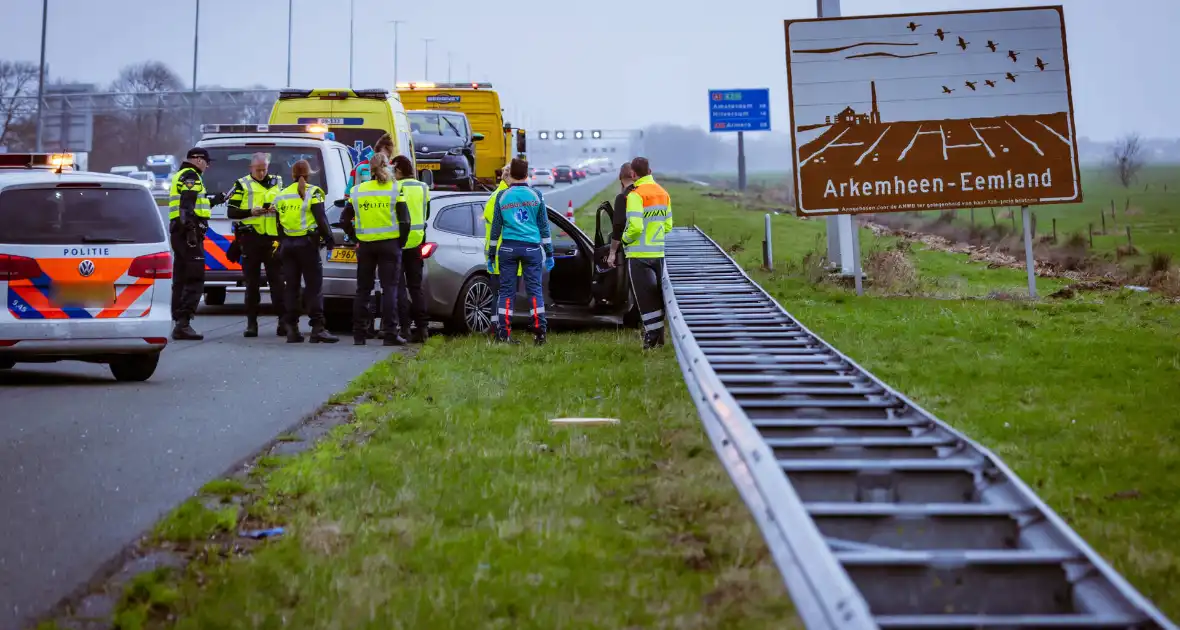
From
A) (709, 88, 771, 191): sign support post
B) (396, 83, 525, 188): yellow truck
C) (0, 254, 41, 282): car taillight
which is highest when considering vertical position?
(709, 88, 771, 191): sign support post

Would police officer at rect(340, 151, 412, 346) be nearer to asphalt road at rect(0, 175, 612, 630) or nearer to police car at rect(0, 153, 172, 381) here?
asphalt road at rect(0, 175, 612, 630)

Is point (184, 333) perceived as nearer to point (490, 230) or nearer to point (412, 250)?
point (412, 250)

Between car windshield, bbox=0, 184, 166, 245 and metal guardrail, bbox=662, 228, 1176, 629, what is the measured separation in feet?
17.4

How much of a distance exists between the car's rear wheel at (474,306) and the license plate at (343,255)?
3.95 feet

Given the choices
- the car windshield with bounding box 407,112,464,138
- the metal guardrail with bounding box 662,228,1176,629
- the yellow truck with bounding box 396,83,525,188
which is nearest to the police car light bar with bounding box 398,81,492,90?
the yellow truck with bounding box 396,83,525,188

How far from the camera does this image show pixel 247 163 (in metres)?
17.0

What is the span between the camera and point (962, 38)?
19.1 metres

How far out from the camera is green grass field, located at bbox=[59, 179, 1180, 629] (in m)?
4.88

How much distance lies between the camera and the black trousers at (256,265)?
1473cm

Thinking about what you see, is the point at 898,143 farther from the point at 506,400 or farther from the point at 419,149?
the point at 419,149

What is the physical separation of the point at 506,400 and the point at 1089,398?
4.09 metres

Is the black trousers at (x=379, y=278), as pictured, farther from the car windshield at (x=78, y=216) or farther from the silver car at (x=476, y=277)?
the car windshield at (x=78, y=216)

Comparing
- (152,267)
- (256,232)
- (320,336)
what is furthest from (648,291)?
(152,267)

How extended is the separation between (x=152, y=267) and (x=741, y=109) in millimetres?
46833
